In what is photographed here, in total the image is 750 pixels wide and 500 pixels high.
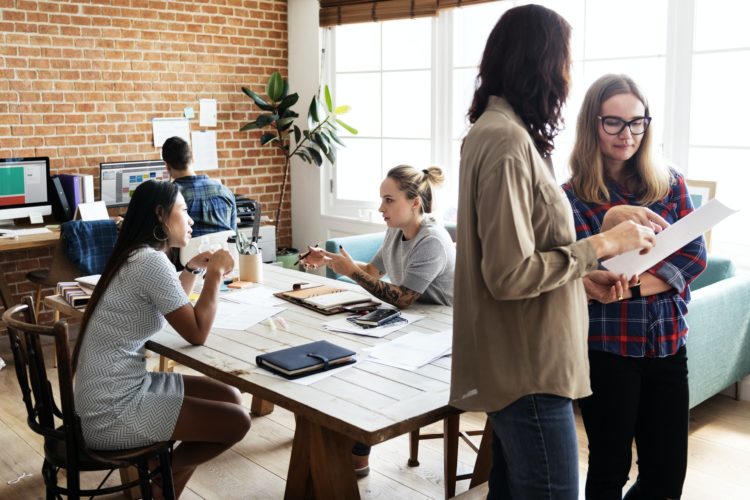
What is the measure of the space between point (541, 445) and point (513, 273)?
1.19 feet

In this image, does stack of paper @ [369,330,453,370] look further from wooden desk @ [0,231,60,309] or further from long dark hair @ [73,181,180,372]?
wooden desk @ [0,231,60,309]

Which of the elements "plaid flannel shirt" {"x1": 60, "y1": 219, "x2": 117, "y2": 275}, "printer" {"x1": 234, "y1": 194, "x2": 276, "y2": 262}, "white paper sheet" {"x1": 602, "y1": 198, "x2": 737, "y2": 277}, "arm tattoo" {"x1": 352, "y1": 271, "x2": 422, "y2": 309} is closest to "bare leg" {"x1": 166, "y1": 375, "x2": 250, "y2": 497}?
"arm tattoo" {"x1": 352, "y1": 271, "x2": 422, "y2": 309}

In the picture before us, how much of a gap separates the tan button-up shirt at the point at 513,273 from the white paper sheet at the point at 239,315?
1294 mm

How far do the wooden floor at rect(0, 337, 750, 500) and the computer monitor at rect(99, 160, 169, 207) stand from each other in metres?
2.04

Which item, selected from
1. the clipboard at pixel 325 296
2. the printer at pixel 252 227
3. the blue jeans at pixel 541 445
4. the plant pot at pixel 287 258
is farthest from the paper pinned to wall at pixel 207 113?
the blue jeans at pixel 541 445

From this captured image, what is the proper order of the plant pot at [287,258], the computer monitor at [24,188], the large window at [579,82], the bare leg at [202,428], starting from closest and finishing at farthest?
the bare leg at [202,428], the large window at [579,82], the computer monitor at [24,188], the plant pot at [287,258]

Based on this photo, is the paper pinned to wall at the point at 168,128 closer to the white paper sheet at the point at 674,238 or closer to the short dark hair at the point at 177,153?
the short dark hair at the point at 177,153

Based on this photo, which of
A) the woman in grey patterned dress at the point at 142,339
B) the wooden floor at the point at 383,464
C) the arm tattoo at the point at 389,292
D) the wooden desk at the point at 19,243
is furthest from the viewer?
the wooden desk at the point at 19,243

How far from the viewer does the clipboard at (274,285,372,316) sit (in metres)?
2.91

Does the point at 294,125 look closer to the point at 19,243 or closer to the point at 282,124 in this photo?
the point at 282,124

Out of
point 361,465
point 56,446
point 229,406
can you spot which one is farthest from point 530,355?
point 361,465

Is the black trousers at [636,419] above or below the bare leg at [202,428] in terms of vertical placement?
above

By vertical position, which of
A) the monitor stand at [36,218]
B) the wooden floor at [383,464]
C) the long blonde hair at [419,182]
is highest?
the long blonde hair at [419,182]

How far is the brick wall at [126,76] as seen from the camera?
518cm
